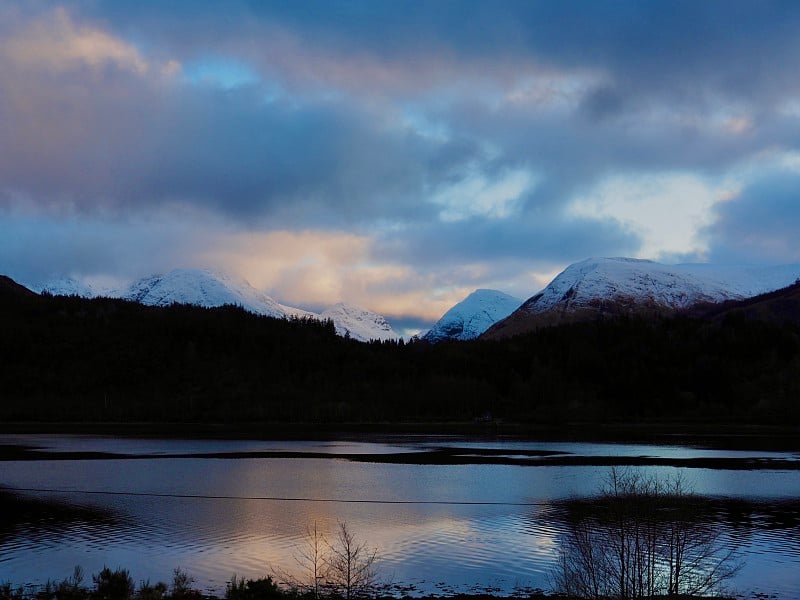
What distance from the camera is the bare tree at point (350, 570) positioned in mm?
29362

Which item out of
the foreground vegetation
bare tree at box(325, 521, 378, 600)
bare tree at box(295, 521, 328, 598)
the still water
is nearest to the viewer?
the foreground vegetation

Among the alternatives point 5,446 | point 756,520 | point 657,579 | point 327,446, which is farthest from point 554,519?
point 5,446

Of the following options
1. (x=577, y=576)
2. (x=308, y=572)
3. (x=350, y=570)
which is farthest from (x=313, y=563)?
(x=577, y=576)

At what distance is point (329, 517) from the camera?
Result: 48.8 m

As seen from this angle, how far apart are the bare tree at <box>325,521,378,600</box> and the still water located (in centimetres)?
103

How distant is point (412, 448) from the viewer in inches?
4471

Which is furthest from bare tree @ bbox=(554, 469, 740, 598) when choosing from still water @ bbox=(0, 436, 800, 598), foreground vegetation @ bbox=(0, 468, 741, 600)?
still water @ bbox=(0, 436, 800, 598)

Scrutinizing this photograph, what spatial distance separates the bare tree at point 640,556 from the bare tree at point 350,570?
6.72 m

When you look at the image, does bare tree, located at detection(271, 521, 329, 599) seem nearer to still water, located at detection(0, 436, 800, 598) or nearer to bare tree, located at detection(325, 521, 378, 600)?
bare tree, located at detection(325, 521, 378, 600)

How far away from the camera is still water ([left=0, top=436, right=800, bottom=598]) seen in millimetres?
34469

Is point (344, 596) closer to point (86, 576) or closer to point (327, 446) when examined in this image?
point (86, 576)

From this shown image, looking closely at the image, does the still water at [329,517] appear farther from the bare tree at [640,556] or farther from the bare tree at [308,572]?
the bare tree at [640,556]

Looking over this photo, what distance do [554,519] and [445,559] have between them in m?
11.7

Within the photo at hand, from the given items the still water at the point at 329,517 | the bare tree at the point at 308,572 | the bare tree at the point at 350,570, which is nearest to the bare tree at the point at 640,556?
the still water at the point at 329,517
